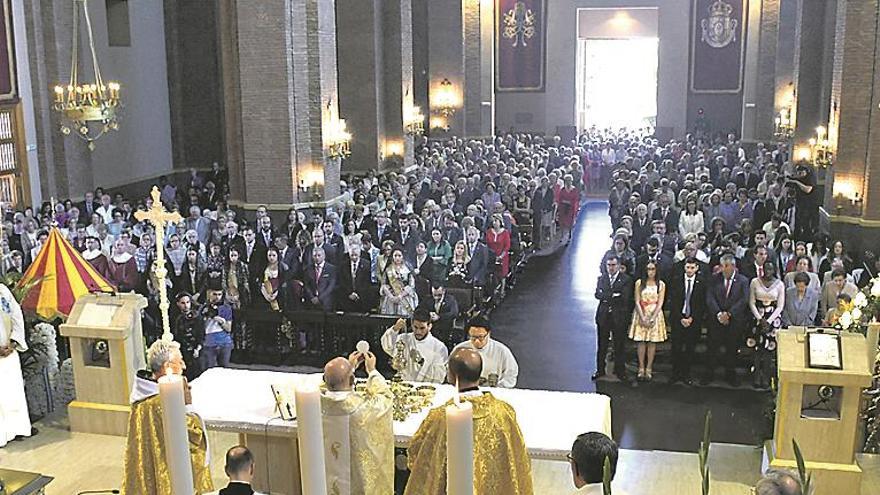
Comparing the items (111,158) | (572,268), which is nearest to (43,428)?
(572,268)

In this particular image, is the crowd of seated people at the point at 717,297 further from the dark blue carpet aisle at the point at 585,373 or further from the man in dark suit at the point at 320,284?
the man in dark suit at the point at 320,284

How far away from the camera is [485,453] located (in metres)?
6.34

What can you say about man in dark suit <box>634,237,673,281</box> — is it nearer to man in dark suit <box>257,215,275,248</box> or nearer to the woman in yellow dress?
the woman in yellow dress

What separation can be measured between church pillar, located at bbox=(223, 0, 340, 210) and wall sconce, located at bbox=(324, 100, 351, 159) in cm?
6

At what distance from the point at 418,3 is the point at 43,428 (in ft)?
91.2

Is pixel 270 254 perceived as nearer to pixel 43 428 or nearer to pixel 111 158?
pixel 43 428

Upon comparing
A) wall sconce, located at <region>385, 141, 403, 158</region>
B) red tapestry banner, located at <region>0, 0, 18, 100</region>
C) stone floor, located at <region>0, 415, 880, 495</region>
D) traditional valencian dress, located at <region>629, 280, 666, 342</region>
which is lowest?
stone floor, located at <region>0, 415, 880, 495</region>

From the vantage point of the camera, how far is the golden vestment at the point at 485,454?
249 inches

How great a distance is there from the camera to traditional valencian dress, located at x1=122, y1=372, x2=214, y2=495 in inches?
271

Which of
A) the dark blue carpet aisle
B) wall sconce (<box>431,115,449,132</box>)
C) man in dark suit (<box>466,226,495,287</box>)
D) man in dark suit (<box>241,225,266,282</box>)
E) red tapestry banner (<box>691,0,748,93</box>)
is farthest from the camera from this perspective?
red tapestry banner (<box>691,0,748,93</box>)

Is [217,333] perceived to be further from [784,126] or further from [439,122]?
[439,122]

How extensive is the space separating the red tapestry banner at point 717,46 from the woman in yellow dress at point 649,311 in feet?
91.6

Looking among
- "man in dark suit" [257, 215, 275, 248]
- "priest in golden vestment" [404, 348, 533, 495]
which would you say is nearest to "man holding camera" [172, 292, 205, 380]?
"man in dark suit" [257, 215, 275, 248]

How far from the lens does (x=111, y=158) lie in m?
26.8
